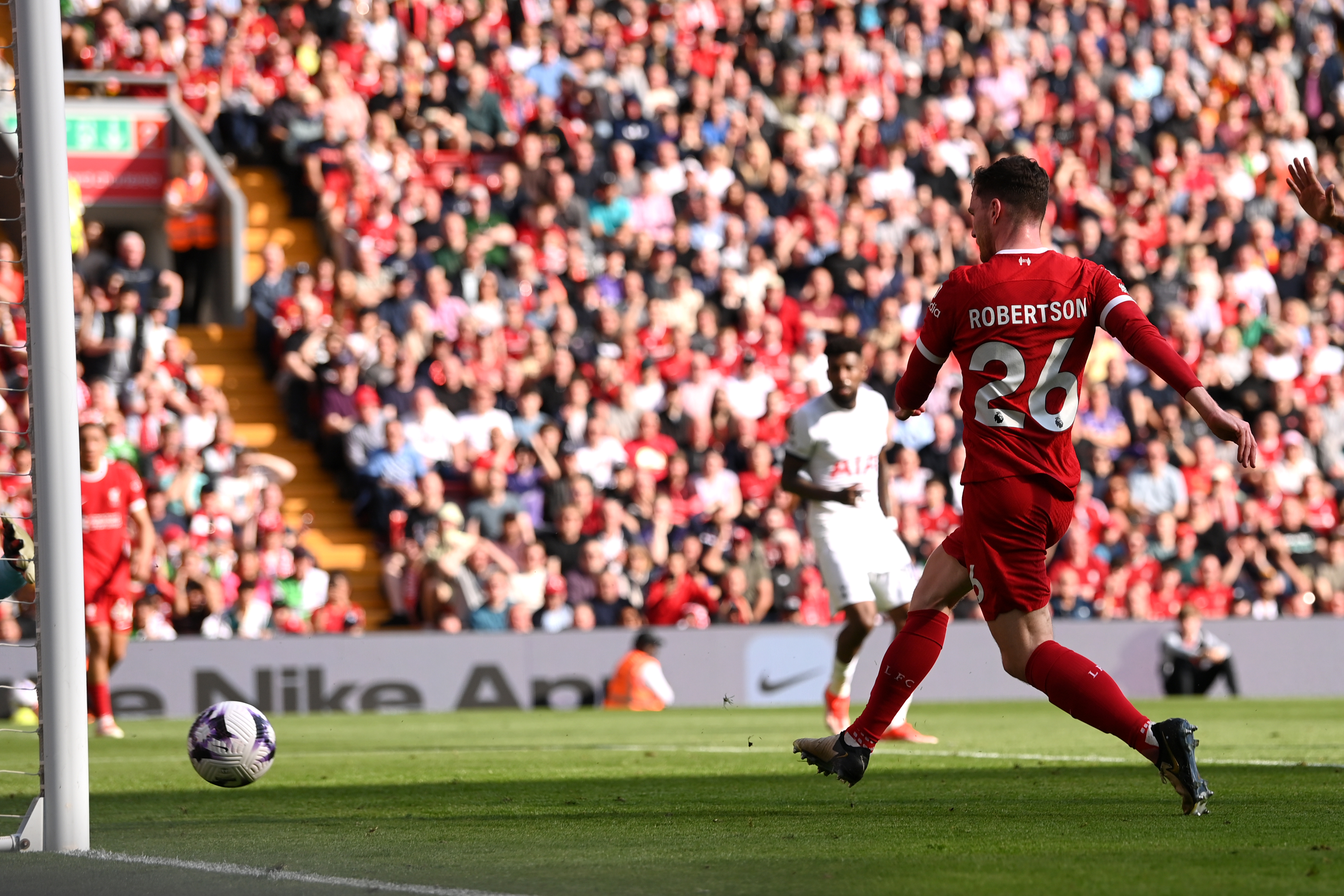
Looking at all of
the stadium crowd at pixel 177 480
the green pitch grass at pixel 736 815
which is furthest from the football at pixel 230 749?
the stadium crowd at pixel 177 480

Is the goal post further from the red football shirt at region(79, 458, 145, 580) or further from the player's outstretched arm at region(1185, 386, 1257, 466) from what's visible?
the red football shirt at region(79, 458, 145, 580)

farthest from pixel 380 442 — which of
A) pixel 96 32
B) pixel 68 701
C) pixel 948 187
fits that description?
pixel 68 701

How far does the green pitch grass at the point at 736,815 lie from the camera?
5.51 m

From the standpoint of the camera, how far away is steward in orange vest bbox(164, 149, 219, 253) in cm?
2106

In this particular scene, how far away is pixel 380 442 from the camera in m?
19.6

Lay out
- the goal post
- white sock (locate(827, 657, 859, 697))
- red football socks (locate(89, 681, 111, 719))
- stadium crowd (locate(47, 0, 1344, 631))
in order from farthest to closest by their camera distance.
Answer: stadium crowd (locate(47, 0, 1344, 631)) → red football socks (locate(89, 681, 111, 719)) → white sock (locate(827, 657, 859, 697)) → the goal post

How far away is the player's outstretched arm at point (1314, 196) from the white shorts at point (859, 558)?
17.3 ft

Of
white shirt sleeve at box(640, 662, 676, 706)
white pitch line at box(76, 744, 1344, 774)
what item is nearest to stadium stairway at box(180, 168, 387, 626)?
white shirt sleeve at box(640, 662, 676, 706)

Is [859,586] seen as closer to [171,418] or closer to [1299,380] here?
[171,418]

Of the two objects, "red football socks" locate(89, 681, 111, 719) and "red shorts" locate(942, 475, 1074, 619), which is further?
"red football socks" locate(89, 681, 111, 719)

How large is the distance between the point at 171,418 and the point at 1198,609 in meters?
10.8

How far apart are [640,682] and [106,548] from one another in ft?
18.4

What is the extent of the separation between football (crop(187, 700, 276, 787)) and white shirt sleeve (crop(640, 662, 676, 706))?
9.25 m

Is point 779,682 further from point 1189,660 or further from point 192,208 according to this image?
point 192,208
